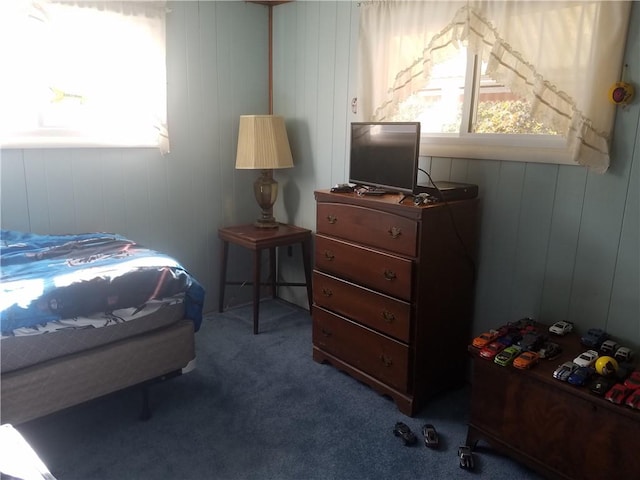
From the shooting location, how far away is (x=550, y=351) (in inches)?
73.0

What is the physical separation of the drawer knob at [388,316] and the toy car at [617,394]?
0.89 metres

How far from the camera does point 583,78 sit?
1881 millimetres

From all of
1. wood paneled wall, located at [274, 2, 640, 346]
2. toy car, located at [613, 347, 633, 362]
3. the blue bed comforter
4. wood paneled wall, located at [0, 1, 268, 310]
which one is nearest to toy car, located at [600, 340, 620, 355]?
toy car, located at [613, 347, 633, 362]

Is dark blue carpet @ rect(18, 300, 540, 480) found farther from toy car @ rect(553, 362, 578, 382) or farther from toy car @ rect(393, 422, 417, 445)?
toy car @ rect(553, 362, 578, 382)

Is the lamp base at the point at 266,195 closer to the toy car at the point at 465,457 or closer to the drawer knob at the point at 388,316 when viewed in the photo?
the drawer knob at the point at 388,316

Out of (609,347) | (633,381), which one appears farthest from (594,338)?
(633,381)

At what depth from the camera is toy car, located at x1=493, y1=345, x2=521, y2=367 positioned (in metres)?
1.83

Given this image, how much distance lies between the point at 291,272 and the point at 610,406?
240 centimetres

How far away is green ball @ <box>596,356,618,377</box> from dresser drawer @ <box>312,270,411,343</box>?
0.75m

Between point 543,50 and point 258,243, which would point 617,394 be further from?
point 258,243

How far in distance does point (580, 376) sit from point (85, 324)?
1.84 metres

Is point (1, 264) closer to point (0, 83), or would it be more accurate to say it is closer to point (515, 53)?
point (0, 83)

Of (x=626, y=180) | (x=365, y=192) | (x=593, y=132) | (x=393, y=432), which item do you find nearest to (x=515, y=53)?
(x=593, y=132)

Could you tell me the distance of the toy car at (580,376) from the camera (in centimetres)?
165
